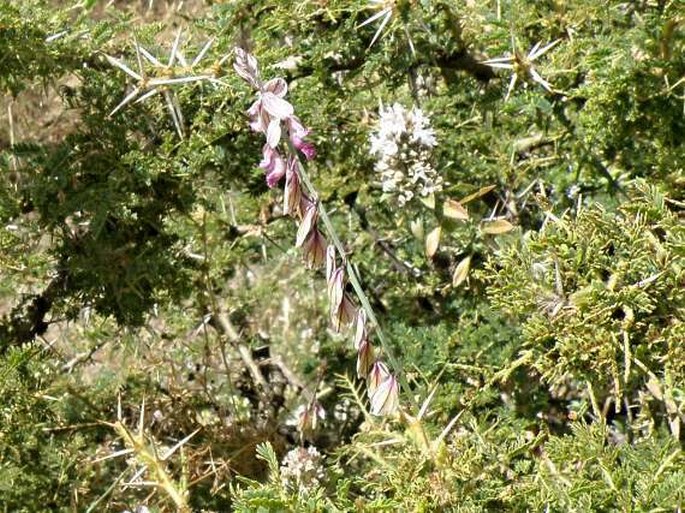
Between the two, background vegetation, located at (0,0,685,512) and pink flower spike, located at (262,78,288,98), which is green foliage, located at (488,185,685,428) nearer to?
background vegetation, located at (0,0,685,512)

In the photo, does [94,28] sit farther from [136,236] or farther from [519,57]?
[519,57]

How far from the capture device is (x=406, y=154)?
5.63 ft

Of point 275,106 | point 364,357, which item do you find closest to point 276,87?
point 275,106

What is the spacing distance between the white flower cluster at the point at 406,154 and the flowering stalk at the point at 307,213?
0.83ft

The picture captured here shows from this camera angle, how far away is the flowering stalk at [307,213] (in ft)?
4.50

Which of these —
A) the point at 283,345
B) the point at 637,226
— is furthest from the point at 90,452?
the point at 637,226

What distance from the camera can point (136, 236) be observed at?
7.25 ft

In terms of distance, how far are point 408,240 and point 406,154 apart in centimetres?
82

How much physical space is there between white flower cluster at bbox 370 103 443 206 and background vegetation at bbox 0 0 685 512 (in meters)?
0.03

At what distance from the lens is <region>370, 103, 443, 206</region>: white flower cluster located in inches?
66.6

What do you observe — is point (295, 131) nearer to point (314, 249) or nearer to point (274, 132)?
point (274, 132)

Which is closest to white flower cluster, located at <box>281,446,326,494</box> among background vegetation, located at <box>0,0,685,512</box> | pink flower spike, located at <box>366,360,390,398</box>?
background vegetation, located at <box>0,0,685,512</box>

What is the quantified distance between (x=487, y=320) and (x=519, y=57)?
0.56 metres

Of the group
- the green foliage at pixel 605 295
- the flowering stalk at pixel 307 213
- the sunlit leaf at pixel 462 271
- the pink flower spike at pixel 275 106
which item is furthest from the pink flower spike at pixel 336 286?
the sunlit leaf at pixel 462 271
